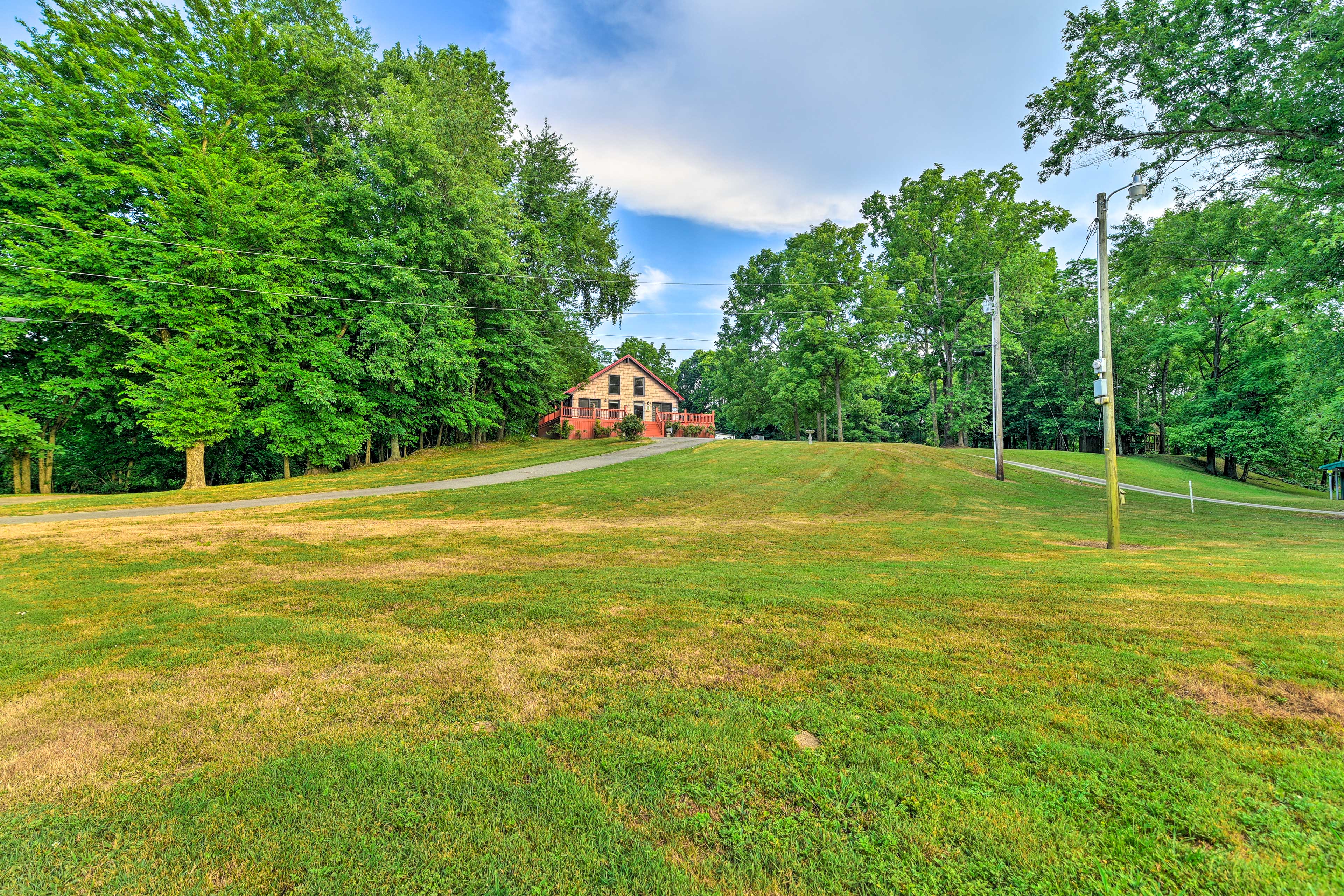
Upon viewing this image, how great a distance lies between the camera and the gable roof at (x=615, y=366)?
36906 mm

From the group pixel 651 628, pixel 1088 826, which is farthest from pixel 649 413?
pixel 1088 826

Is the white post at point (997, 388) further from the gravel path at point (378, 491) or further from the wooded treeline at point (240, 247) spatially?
the wooded treeline at point (240, 247)

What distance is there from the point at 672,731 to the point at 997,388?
1882 centimetres

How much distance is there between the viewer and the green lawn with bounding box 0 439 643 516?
1311 cm

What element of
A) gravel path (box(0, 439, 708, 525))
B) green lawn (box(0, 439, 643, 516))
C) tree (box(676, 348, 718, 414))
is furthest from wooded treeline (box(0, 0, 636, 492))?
tree (box(676, 348, 718, 414))

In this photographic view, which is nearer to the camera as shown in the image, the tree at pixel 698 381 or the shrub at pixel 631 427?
the shrub at pixel 631 427

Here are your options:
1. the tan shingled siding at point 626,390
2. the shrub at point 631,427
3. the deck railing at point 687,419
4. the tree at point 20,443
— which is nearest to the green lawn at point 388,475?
the shrub at point 631,427

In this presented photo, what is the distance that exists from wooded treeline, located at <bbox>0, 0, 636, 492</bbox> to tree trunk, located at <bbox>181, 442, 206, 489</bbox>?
9 cm

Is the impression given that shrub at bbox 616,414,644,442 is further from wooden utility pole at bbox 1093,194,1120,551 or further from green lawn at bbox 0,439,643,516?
wooden utility pole at bbox 1093,194,1120,551

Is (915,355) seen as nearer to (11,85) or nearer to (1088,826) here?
(1088,826)

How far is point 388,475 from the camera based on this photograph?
1820 cm

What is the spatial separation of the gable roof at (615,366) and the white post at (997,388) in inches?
992

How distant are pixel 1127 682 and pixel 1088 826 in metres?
1.74

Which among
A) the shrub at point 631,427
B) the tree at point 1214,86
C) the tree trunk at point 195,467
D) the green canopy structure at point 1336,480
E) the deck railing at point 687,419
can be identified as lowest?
the green canopy structure at point 1336,480
